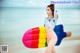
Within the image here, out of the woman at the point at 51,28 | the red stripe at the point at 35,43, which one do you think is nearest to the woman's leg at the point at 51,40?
the woman at the point at 51,28

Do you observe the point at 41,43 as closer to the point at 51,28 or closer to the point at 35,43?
the point at 35,43

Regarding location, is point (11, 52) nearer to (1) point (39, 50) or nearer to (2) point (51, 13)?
(1) point (39, 50)

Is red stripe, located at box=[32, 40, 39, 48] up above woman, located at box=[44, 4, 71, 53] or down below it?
below

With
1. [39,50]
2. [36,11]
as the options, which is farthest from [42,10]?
[39,50]

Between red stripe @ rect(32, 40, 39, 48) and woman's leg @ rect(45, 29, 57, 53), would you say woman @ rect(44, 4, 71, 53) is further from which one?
red stripe @ rect(32, 40, 39, 48)

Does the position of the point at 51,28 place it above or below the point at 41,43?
above

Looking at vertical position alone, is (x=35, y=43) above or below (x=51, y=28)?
below

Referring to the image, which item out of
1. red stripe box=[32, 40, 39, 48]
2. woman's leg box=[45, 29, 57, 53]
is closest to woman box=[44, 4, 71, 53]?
woman's leg box=[45, 29, 57, 53]

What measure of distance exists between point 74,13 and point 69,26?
6.1 inches

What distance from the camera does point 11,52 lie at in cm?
161

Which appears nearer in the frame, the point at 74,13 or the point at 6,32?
the point at 6,32

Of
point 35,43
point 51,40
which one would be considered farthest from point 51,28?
point 35,43

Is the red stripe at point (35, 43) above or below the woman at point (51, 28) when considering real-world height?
below

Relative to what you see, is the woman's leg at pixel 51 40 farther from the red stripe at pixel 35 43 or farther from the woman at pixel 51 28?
the red stripe at pixel 35 43
